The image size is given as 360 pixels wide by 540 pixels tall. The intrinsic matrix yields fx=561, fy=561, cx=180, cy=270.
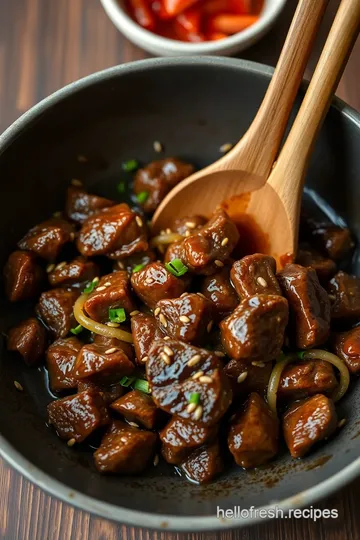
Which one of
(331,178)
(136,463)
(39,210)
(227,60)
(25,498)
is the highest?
(227,60)

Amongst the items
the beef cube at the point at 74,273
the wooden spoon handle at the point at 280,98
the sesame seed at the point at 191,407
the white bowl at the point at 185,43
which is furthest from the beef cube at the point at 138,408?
the white bowl at the point at 185,43

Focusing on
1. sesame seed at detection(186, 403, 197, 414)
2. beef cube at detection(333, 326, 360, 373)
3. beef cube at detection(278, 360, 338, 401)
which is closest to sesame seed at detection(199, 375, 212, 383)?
sesame seed at detection(186, 403, 197, 414)

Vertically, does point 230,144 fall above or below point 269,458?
above

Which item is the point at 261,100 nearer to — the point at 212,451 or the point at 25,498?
the point at 212,451

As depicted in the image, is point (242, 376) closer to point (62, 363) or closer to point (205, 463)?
point (205, 463)

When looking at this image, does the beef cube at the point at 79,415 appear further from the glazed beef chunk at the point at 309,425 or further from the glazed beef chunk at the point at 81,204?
the glazed beef chunk at the point at 81,204

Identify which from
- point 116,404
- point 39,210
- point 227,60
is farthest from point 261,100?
point 116,404

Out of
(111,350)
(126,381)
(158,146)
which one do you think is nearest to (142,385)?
(126,381)
